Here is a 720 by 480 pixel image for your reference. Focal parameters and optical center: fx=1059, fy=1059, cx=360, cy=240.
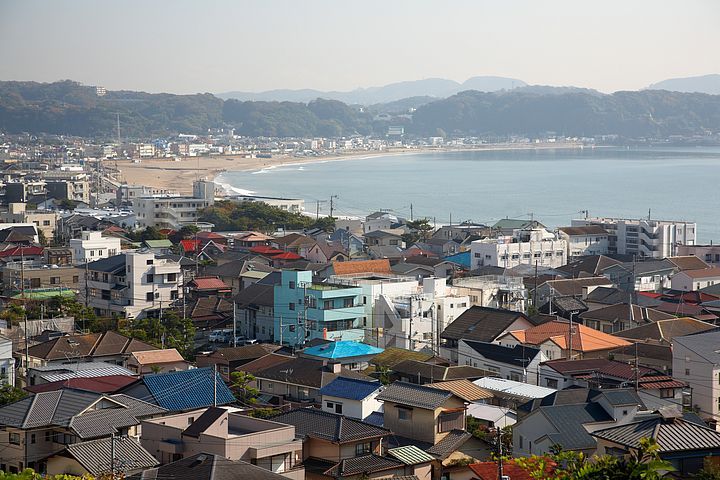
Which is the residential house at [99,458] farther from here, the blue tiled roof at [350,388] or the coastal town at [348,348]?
the blue tiled roof at [350,388]

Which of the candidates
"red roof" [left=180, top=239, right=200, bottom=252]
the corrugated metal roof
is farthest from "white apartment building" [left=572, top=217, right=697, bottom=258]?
the corrugated metal roof

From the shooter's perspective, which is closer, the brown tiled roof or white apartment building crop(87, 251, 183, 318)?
white apartment building crop(87, 251, 183, 318)

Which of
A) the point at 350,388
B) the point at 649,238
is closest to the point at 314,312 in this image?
the point at 350,388

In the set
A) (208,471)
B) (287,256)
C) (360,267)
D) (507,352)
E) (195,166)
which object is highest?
(208,471)

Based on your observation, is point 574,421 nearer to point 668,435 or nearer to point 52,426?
point 668,435

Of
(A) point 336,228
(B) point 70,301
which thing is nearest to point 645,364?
(B) point 70,301

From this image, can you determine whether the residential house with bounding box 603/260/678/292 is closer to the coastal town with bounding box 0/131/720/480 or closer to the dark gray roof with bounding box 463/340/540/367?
the coastal town with bounding box 0/131/720/480
